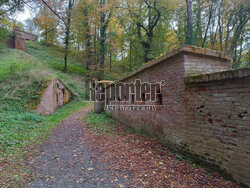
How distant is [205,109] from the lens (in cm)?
292

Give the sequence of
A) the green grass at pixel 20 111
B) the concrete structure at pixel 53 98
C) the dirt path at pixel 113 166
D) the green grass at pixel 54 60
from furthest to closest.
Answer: the green grass at pixel 54 60 → the concrete structure at pixel 53 98 → the green grass at pixel 20 111 → the dirt path at pixel 113 166

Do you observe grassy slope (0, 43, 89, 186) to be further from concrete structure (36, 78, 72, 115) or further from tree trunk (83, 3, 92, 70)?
tree trunk (83, 3, 92, 70)

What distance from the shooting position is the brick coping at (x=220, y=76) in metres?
2.22

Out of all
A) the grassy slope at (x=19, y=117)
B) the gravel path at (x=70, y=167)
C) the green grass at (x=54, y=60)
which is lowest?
the gravel path at (x=70, y=167)

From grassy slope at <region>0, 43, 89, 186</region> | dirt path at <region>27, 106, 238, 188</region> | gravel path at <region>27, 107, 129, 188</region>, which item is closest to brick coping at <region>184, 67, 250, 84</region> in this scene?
dirt path at <region>27, 106, 238, 188</region>

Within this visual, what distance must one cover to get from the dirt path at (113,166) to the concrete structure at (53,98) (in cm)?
386

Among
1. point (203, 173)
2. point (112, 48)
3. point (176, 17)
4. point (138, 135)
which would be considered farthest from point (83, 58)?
point (203, 173)

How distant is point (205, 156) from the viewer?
9.61ft

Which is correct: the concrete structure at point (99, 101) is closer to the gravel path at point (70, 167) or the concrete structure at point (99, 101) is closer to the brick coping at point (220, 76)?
the gravel path at point (70, 167)

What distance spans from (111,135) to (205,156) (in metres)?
3.39

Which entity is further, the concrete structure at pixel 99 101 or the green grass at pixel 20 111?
the concrete structure at pixel 99 101

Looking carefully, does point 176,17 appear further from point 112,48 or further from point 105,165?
point 105,165

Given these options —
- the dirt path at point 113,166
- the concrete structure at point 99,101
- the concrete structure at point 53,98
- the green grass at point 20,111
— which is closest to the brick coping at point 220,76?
the dirt path at point 113,166

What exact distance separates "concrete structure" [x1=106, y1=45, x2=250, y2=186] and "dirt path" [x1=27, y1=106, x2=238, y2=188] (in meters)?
0.38
